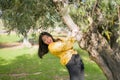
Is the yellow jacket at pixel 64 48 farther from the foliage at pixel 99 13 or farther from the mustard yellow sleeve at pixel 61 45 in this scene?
the foliage at pixel 99 13

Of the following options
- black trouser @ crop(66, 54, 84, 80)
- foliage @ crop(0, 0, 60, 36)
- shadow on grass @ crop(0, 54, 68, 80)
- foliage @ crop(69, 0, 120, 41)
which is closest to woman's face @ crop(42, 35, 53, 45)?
black trouser @ crop(66, 54, 84, 80)

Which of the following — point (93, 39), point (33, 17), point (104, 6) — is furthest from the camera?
point (33, 17)

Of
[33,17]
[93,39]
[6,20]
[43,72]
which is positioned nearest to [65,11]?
[93,39]

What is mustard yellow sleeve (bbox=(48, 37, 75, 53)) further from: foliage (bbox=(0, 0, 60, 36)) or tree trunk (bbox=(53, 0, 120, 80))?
foliage (bbox=(0, 0, 60, 36))

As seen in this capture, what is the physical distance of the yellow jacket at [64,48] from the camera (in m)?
9.12

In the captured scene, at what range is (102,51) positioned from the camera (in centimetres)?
1054

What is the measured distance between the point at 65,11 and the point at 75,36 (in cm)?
67

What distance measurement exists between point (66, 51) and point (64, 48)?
162 millimetres

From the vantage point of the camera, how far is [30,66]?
2900 centimetres

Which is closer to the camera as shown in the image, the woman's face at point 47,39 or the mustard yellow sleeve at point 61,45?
the mustard yellow sleeve at point 61,45

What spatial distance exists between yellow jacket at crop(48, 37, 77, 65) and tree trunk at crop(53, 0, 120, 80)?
712mm

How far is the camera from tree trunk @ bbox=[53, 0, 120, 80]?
10159 mm

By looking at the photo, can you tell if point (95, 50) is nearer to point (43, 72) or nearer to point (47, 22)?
point (47, 22)

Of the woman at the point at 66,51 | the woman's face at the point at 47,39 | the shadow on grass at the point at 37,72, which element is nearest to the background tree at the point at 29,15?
the woman at the point at 66,51
